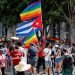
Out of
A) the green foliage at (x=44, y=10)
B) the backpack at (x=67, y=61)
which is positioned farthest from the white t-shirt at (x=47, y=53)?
the green foliage at (x=44, y=10)

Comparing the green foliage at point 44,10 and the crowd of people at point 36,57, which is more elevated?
the green foliage at point 44,10

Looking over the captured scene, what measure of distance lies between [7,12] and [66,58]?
3010 cm

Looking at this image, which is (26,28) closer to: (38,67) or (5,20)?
(38,67)

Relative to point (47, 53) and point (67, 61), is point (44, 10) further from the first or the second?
point (67, 61)

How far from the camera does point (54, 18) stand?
141 feet

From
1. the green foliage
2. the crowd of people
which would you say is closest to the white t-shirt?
the crowd of people

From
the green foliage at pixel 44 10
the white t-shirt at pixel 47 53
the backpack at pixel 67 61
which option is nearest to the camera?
the backpack at pixel 67 61

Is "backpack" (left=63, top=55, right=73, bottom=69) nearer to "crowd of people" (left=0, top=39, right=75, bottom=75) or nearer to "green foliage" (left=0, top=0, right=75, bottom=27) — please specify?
"crowd of people" (left=0, top=39, right=75, bottom=75)

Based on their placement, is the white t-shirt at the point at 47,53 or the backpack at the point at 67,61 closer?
the backpack at the point at 67,61

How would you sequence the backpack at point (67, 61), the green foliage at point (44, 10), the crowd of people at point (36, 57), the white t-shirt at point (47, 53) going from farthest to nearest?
the green foliage at point (44, 10), the white t-shirt at point (47, 53), the crowd of people at point (36, 57), the backpack at point (67, 61)

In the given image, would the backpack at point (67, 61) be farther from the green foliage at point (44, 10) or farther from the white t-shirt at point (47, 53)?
the green foliage at point (44, 10)

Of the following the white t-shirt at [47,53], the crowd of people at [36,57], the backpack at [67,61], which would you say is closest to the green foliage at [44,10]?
the crowd of people at [36,57]

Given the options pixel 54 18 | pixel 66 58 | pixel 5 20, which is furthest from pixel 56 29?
pixel 66 58

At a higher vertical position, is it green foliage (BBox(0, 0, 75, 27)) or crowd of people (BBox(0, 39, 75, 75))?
green foliage (BBox(0, 0, 75, 27))
